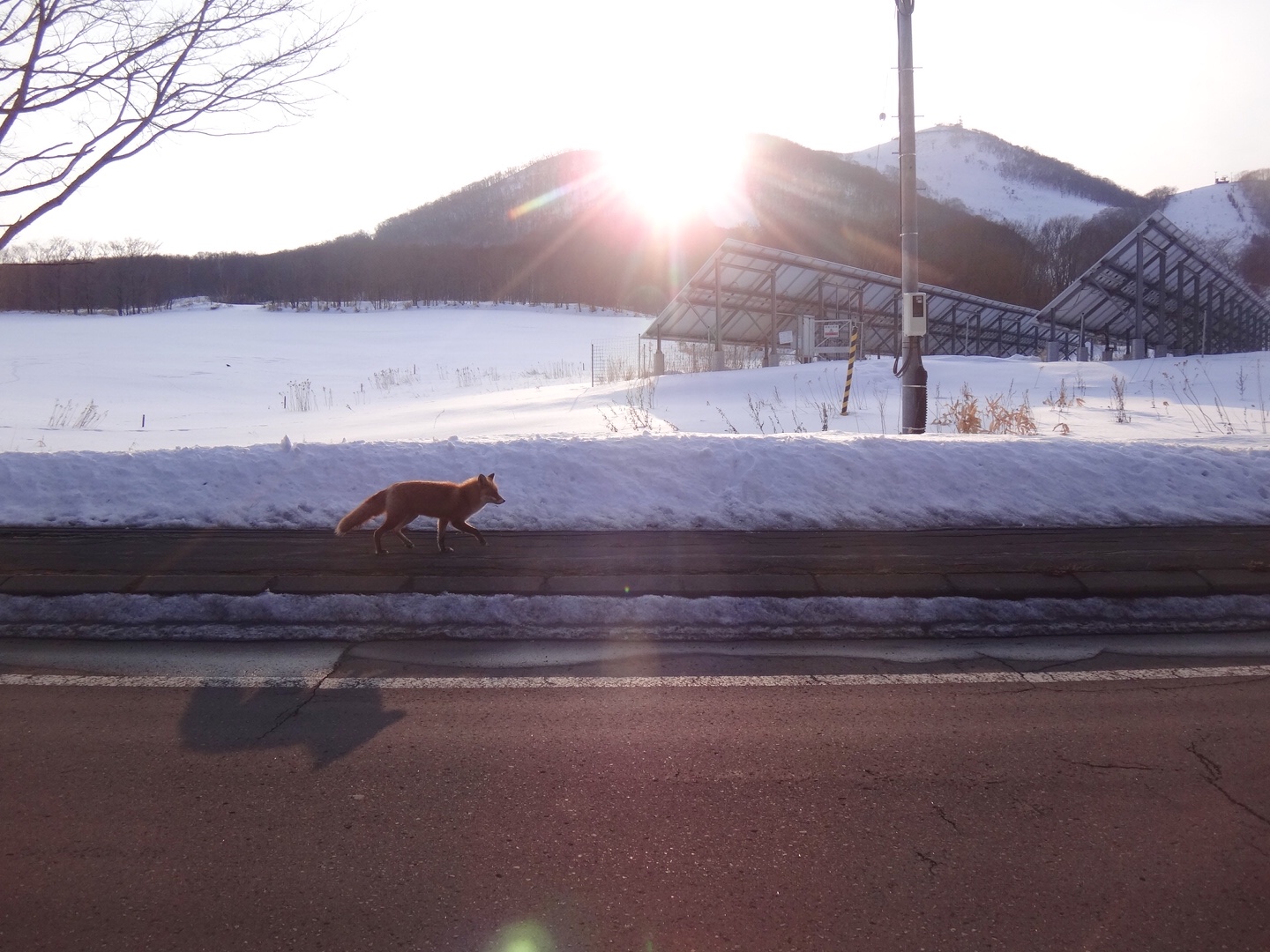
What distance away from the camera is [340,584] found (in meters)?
6.39

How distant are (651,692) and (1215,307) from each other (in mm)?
62365

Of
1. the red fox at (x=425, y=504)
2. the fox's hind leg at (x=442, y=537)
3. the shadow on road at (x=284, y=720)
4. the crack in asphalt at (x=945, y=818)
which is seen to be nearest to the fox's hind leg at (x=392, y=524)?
the red fox at (x=425, y=504)

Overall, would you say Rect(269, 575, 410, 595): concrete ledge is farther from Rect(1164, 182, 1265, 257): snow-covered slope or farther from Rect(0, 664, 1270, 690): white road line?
Rect(1164, 182, 1265, 257): snow-covered slope

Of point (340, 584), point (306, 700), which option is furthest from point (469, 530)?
point (306, 700)

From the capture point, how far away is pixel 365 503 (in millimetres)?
7180

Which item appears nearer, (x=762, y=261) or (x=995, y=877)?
(x=995, y=877)

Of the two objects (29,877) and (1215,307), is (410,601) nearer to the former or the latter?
(29,877)

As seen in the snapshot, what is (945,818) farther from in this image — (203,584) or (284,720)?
(203,584)

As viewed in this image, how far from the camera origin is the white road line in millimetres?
4664

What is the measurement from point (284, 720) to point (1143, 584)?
597cm

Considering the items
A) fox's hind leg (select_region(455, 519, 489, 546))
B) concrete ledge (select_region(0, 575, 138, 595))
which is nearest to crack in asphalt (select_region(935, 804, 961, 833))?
fox's hind leg (select_region(455, 519, 489, 546))

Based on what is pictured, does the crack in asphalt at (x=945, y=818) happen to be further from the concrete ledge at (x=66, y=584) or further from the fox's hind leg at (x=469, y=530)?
the concrete ledge at (x=66, y=584)

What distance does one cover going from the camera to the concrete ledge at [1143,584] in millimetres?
6145

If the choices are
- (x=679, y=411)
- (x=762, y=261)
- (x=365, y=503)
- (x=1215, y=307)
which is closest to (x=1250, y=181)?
(x=1215, y=307)
